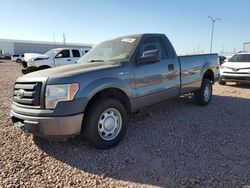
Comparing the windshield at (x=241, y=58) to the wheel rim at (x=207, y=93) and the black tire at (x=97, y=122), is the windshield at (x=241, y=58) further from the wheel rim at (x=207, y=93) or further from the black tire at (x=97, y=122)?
the black tire at (x=97, y=122)

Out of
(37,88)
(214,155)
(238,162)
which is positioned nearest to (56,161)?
(37,88)

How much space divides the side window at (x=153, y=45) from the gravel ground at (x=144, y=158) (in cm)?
153

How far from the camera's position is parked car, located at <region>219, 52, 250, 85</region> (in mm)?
9969

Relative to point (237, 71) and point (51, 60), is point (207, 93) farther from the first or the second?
point (51, 60)

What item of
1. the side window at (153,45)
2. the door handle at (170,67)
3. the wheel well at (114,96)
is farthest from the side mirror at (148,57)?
the door handle at (170,67)

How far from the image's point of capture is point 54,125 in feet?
10.7

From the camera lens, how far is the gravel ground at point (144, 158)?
3.00 m

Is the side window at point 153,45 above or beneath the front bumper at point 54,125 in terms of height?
above

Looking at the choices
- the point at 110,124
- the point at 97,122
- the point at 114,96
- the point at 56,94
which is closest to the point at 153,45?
the point at 114,96

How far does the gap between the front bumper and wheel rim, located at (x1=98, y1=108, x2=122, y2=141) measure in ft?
1.45

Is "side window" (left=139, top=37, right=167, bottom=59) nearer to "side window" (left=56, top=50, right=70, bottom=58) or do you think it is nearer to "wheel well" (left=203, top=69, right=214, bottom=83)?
"wheel well" (left=203, top=69, right=214, bottom=83)

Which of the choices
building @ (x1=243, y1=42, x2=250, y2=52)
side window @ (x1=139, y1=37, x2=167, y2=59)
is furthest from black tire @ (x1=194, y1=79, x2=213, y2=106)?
building @ (x1=243, y1=42, x2=250, y2=52)

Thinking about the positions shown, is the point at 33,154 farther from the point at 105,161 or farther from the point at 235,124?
the point at 235,124

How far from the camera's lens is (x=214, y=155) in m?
3.63
